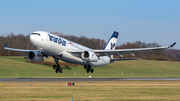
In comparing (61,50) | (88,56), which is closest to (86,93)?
(61,50)

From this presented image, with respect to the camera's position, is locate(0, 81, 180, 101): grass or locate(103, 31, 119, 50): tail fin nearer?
locate(0, 81, 180, 101): grass

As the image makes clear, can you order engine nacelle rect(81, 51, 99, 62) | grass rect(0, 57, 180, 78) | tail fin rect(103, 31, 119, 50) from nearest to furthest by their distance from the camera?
engine nacelle rect(81, 51, 99, 62)
tail fin rect(103, 31, 119, 50)
grass rect(0, 57, 180, 78)

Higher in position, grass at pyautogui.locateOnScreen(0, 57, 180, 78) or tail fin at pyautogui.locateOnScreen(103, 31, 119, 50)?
tail fin at pyautogui.locateOnScreen(103, 31, 119, 50)

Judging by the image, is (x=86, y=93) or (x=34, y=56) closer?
(x=86, y=93)

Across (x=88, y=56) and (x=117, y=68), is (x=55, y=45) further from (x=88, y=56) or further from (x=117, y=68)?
(x=117, y=68)

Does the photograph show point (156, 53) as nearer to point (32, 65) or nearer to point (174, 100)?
point (32, 65)

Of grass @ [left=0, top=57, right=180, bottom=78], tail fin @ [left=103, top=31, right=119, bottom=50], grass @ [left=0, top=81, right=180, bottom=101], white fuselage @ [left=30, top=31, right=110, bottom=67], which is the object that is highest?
tail fin @ [left=103, top=31, right=119, bottom=50]

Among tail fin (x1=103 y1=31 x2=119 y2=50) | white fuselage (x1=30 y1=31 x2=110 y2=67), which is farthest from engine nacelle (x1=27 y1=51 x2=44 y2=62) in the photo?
tail fin (x1=103 y1=31 x2=119 y2=50)

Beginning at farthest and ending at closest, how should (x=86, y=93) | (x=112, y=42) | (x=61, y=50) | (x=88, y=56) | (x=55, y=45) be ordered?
(x=112, y=42) → (x=88, y=56) → (x=61, y=50) → (x=55, y=45) → (x=86, y=93)

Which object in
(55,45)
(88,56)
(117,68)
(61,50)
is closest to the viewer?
(55,45)

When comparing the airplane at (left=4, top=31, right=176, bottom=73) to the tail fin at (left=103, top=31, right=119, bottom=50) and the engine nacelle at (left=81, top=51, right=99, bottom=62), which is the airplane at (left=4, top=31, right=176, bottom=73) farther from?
the tail fin at (left=103, top=31, right=119, bottom=50)

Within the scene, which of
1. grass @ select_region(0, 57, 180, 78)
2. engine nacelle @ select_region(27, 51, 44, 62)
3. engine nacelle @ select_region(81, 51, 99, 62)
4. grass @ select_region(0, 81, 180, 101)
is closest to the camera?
grass @ select_region(0, 81, 180, 101)

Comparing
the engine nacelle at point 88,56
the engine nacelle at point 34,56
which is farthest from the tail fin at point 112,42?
the engine nacelle at point 34,56

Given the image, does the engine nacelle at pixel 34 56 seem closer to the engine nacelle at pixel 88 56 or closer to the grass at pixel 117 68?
the engine nacelle at pixel 88 56
